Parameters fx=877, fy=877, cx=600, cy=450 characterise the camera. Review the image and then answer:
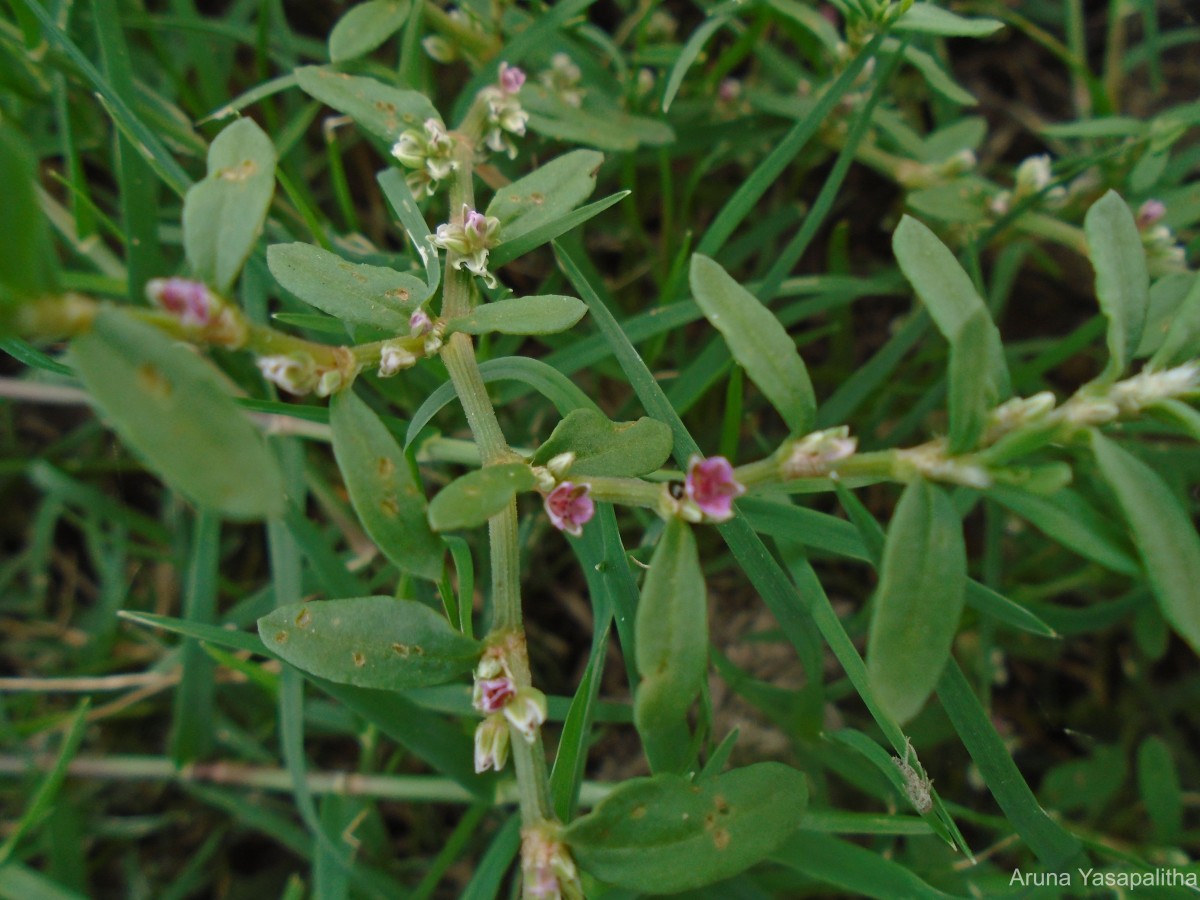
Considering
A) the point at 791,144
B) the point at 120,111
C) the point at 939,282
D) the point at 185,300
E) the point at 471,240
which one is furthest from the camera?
the point at 791,144

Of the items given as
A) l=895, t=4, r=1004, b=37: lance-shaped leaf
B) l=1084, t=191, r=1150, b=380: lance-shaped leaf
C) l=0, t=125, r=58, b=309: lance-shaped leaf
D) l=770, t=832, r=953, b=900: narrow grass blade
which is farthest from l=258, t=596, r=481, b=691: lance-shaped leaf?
l=895, t=4, r=1004, b=37: lance-shaped leaf

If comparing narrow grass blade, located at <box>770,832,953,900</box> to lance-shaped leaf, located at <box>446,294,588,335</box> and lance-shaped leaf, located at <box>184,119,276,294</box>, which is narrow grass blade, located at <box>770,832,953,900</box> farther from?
lance-shaped leaf, located at <box>184,119,276,294</box>

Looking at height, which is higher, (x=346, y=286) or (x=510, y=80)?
(x=510, y=80)

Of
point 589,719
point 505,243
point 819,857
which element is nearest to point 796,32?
point 505,243

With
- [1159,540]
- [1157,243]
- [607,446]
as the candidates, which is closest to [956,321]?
[1159,540]

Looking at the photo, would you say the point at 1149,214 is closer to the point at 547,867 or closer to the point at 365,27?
the point at 365,27

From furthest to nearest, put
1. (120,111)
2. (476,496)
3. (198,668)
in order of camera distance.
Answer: (198,668), (120,111), (476,496)
